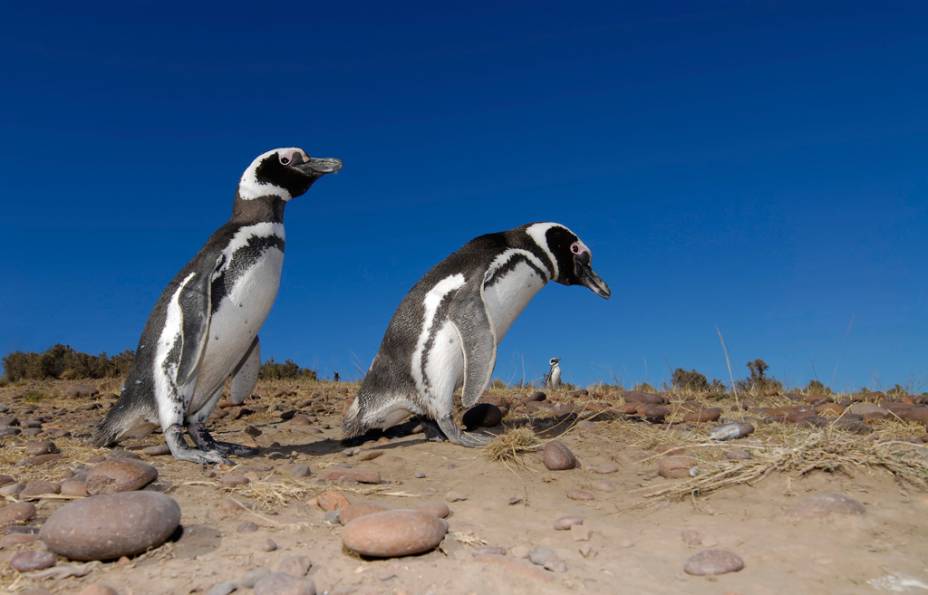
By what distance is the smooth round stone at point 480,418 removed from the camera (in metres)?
6.67

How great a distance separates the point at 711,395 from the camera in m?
9.58

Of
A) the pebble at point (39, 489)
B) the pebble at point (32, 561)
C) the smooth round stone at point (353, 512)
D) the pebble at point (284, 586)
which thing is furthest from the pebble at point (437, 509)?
the pebble at point (39, 489)

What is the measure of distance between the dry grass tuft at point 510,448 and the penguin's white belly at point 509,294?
1.21 metres

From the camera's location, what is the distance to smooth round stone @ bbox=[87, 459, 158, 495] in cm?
448

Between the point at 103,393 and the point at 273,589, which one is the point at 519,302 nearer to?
the point at 273,589

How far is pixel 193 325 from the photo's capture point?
225 inches

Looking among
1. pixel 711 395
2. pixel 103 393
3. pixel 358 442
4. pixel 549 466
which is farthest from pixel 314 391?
pixel 549 466

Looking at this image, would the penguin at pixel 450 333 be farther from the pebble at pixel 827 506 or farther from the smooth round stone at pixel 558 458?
the pebble at pixel 827 506

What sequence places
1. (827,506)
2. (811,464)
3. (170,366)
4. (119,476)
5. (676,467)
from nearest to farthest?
(827,506) → (811,464) → (119,476) → (676,467) → (170,366)

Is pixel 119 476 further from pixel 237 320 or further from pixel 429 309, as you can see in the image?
pixel 429 309

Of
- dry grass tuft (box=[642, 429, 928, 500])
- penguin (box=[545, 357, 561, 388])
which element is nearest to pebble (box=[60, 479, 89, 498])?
dry grass tuft (box=[642, 429, 928, 500])

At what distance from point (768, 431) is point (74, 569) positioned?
5.09m

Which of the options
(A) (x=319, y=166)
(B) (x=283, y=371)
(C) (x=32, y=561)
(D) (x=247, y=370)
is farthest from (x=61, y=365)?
(C) (x=32, y=561)

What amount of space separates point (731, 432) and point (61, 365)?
51.6ft
